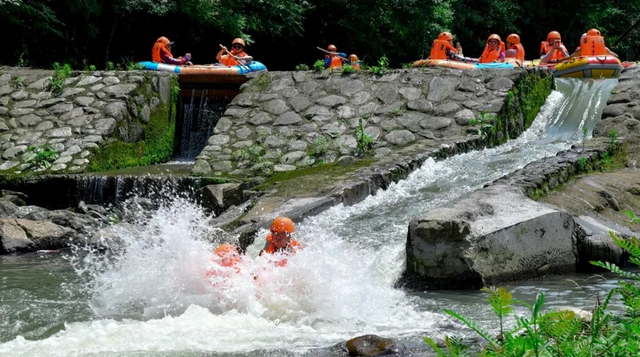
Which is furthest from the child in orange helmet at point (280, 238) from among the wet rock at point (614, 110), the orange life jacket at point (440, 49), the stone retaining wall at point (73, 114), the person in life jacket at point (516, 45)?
the person in life jacket at point (516, 45)

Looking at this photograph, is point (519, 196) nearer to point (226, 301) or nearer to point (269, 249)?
point (269, 249)

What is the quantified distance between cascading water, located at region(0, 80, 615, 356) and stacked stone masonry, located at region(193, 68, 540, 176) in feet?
10.9

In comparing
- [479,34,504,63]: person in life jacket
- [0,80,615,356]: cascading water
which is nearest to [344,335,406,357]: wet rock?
[0,80,615,356]: cascading water

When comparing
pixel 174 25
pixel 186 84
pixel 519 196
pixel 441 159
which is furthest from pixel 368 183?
pixel 174 25

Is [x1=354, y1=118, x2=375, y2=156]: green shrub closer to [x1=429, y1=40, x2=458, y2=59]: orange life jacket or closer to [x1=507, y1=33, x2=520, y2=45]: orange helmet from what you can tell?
[x1=429, y1=40, x2=458, y2=59]: orange life jacket

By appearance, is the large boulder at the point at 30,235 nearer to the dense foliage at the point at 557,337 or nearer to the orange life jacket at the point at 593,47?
the dense foliage at the point at 557,337

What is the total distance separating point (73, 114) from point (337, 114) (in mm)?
4211

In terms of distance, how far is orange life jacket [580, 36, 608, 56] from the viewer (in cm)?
1986

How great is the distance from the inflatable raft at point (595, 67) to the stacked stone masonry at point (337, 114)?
15.8 feet

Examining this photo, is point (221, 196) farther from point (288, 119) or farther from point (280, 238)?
point (280, 238)

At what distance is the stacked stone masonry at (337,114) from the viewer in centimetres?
1211

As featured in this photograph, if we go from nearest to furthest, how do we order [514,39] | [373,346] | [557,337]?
[557,337]
[373,346]
[514,39]

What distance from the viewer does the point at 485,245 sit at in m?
7.21

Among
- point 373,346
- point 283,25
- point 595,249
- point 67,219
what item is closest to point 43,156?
point 67,219
